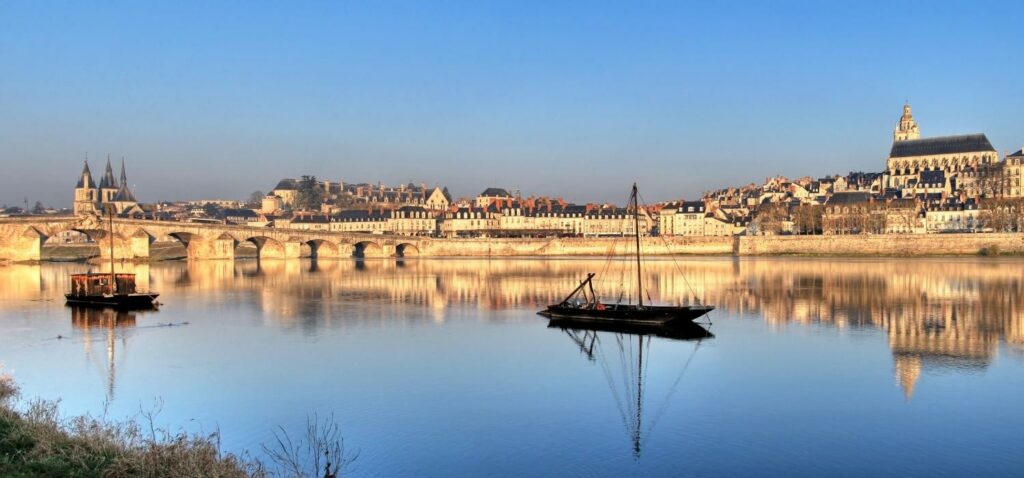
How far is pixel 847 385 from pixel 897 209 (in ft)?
243

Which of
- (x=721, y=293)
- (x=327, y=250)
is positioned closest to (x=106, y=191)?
(x=327, y=250)

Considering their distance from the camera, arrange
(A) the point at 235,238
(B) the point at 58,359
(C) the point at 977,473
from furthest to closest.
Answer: (A) the point at 235,238
(B) the point at 58,359
(C) the point at 977,473

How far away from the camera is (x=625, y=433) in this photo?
43.9 feet

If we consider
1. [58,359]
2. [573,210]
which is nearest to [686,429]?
[58,359]

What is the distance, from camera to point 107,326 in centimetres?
2700

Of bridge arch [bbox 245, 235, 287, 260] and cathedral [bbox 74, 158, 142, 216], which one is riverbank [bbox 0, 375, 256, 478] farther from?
cathedral [bbox 74, 158, 142, 216]

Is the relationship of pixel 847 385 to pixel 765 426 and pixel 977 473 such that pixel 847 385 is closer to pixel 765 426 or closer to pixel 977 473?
pixel 765 426

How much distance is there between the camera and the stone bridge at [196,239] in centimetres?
6794

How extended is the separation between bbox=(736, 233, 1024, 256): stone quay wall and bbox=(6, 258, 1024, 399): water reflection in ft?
34.5

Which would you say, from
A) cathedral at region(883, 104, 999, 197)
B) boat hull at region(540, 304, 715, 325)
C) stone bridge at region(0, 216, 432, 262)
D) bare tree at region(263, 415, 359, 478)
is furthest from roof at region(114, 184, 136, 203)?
bare tree at region(263, 415, 359, 478)

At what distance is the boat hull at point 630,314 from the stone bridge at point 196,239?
51939 millimetres

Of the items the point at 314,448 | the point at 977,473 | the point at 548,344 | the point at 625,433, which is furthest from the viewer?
the point at 548,344

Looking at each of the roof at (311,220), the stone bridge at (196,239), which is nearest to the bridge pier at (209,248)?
the stone bridge at (196,239)

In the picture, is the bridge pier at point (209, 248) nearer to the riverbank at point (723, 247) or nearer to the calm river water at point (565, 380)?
the riverbank at point (723, 247)
